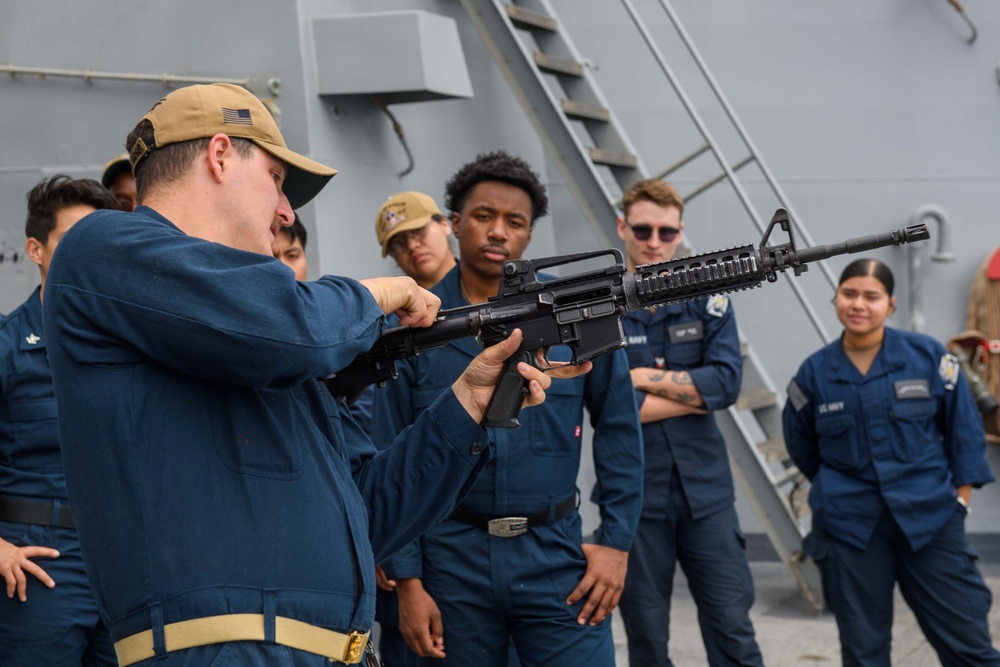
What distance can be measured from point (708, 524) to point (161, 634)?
2.82 metres

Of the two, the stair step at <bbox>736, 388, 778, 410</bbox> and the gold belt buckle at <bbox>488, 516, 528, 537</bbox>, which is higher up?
the stair step at <bbox>736, 388, 778, 410</bbox>

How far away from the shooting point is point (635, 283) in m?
2.48

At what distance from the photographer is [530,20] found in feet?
20.7

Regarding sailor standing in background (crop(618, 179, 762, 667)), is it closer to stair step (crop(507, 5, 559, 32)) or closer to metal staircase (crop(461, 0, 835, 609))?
metal staircase (crop(461, 0, 835, 609))

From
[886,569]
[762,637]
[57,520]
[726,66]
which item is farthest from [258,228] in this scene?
[726,66]

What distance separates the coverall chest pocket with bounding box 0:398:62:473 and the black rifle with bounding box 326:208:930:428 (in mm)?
1253

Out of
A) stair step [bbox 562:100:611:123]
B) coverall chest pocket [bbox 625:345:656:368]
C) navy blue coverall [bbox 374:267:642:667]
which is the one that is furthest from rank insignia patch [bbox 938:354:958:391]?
stair step [bbox 562:100:611:123]

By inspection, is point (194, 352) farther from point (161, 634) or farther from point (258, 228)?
point (161, 634)

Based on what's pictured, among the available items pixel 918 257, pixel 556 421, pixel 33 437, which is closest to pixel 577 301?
pixel 556 421

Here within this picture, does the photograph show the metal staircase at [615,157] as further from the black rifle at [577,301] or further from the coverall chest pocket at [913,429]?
the black rifle at [577,301]

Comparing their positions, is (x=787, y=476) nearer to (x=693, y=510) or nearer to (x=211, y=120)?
(x=693, y=510)

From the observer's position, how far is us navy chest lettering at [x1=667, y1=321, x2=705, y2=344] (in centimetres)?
438

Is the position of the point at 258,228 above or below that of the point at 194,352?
above

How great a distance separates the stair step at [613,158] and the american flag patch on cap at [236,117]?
172 inches
